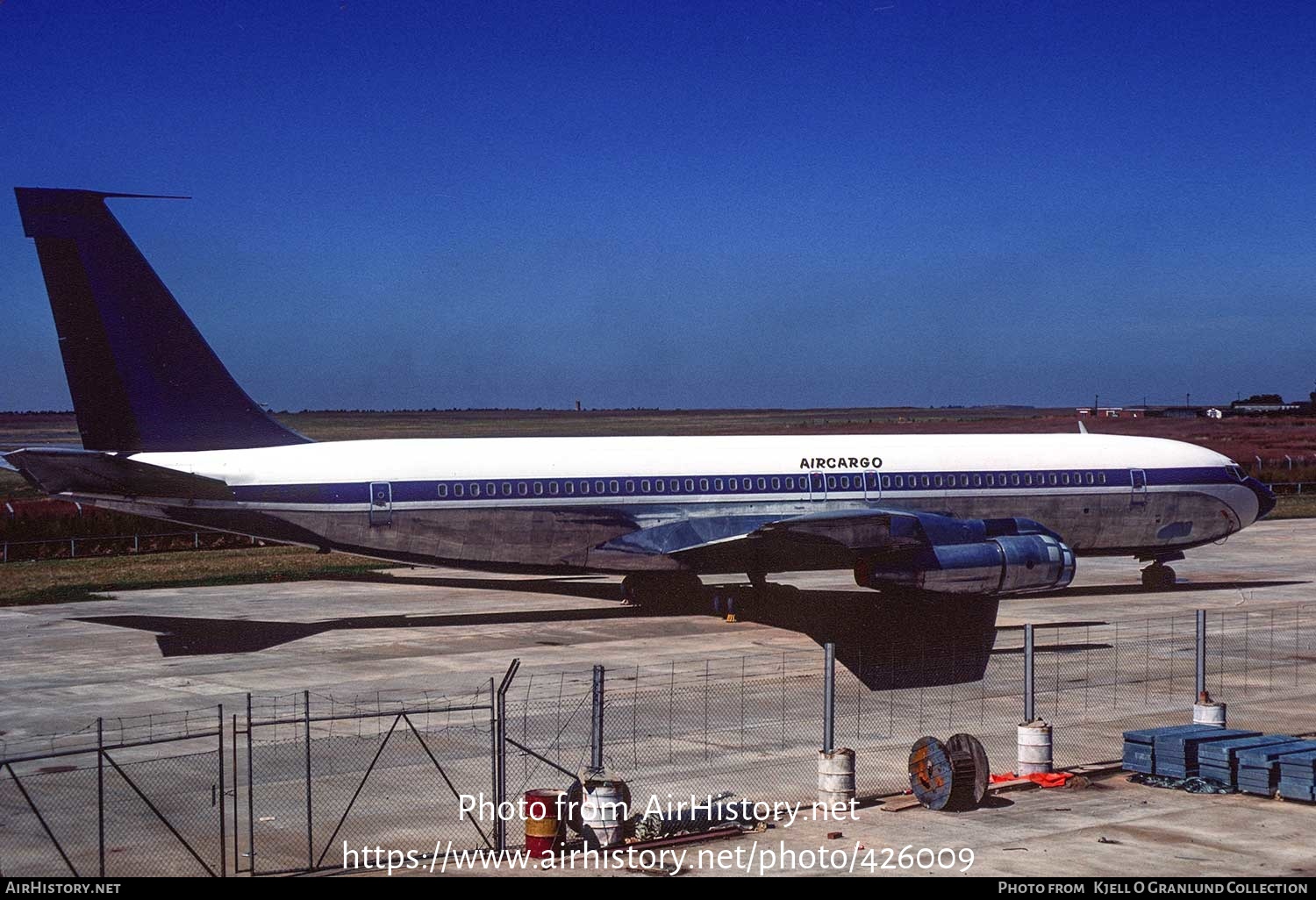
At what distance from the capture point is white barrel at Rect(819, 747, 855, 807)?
19.8m

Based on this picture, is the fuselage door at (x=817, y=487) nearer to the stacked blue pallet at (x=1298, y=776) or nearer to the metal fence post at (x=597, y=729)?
the stacked blue pallet at (x=1298, y=776)

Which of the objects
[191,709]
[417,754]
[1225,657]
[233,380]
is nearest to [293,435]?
[233,380]

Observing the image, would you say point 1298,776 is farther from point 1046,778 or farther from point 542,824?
point 542,824

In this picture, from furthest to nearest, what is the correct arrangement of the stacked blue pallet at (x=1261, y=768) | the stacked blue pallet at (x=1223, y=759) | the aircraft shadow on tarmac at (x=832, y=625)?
1. the aircraft shadow on tarmac at (x=832, y=625)
2. the stacked blue pallet at (x=1223, y=759)
3. the stacked blue pallet at (x=1261, y=768)

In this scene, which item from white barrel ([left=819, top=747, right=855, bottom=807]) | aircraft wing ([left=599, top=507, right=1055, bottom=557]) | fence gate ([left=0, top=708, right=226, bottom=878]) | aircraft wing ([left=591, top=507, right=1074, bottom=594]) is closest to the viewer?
fence gate ([left=0, top=708, right=226, bottom=878])

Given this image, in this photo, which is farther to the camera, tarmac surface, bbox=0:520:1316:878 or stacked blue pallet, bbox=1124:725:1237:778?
stacked blue pallet, bbox=1124:725:1237:778

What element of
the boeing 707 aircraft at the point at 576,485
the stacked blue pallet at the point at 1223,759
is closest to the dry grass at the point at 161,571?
the boeing 707 aircraft at the point at 576,485

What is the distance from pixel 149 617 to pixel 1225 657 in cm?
2791

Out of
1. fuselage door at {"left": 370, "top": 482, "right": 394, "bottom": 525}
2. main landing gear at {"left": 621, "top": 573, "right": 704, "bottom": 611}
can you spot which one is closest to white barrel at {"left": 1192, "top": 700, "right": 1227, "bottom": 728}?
main landing gear at {"left": 621, "top": 573, "right": 704, "bottom": 611}

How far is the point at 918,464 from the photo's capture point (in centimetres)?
4094

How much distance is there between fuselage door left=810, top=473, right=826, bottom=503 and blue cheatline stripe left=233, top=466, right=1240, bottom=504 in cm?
2

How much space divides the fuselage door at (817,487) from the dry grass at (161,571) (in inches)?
727

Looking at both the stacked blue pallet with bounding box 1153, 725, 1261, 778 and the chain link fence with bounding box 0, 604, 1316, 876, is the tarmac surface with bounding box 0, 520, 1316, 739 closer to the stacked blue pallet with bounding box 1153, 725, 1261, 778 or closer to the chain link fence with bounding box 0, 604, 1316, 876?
the chain link fence with bounding box 0, 604, 1316, 876

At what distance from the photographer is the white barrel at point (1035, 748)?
21.6 meters
